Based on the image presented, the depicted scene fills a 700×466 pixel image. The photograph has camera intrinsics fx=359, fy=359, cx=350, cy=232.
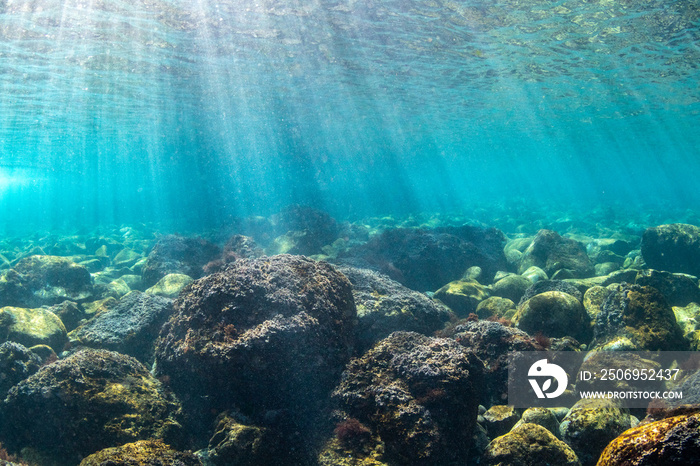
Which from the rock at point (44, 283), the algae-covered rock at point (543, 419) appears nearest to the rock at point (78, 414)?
the algae-covered rock at point (543, 419)

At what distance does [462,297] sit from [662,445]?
23.7 feet

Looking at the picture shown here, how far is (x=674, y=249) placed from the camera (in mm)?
12289

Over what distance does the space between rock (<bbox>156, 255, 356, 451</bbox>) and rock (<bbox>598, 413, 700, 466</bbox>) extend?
2991 mm

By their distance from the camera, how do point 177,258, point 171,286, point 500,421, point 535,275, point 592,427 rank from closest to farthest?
point 592,427 → point 500,421 → point 171,286 → point 535,275 → point 177,258

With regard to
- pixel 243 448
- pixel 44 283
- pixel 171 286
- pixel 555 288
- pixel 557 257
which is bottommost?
pixel 44 283

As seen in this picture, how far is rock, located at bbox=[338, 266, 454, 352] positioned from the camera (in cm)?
614

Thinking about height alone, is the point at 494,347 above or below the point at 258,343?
below

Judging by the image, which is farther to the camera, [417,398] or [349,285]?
[349,285]

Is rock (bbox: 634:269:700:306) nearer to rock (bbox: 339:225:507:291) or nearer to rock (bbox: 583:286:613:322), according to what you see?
rock (bbox: 583:286:613:322)

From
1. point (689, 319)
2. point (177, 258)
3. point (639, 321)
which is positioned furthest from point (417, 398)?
point (177, 258)

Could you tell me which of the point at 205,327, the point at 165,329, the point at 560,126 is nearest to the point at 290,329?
the point at 205,327

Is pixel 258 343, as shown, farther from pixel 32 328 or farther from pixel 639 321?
pixel 639 321

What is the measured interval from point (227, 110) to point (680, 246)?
31112 mm

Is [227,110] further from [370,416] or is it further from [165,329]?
[370,416]
